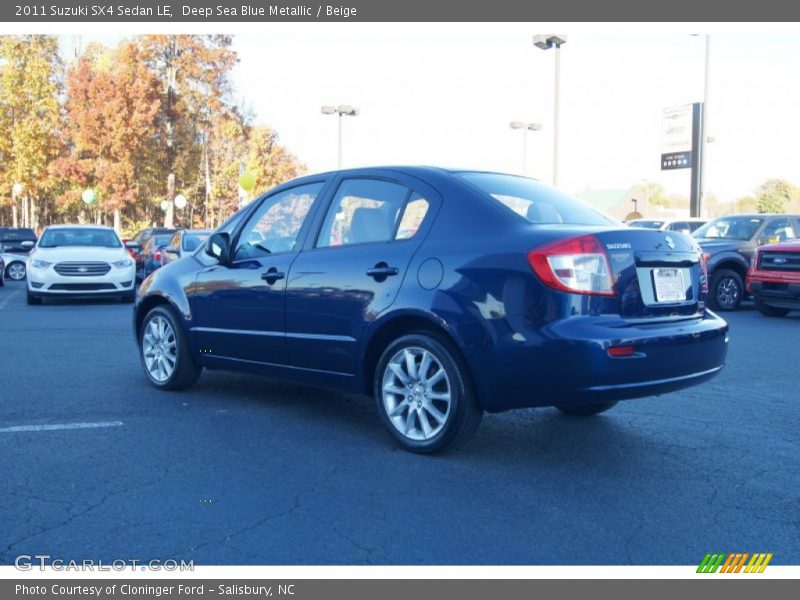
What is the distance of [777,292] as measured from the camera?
1385 cm

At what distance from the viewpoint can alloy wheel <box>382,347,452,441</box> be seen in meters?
5.01

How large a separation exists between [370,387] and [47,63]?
1671 inches

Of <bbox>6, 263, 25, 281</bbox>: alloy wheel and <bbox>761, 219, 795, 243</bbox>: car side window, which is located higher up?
<bbox>761, 219, 795, 243</bbox>: car side window

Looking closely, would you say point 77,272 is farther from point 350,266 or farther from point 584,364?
point 584,364

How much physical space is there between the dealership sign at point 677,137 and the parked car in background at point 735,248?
77.2 feet

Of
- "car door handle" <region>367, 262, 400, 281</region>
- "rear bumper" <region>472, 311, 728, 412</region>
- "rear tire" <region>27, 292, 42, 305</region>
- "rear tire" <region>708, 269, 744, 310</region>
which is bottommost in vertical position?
"rear tire" <region>27, 292, 42, 305</region>

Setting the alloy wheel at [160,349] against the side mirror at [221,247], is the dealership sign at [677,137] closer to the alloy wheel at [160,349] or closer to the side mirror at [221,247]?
the alloy wheel at [160,349]

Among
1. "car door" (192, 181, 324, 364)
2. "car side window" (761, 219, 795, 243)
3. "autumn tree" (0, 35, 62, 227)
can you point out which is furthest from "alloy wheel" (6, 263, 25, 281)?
"car door" (192, 181, 324, 364)

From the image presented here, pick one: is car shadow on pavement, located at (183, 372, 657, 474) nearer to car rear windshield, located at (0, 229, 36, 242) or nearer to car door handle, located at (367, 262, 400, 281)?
car door handle, located at (367, 262, 400, 281)

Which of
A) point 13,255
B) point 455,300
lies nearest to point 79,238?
point 13,255

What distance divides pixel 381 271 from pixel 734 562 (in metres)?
2.59

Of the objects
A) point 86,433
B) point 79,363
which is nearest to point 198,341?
point 86,433

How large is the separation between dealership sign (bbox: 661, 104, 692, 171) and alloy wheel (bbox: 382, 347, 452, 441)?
120 ft

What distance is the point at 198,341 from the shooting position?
22.1 ft
